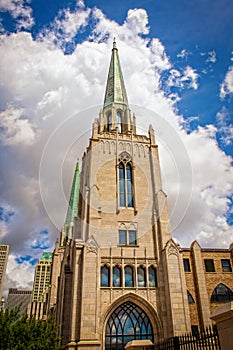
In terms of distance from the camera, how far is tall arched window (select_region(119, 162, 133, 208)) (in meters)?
30.1

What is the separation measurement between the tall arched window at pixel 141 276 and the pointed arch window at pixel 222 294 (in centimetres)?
688

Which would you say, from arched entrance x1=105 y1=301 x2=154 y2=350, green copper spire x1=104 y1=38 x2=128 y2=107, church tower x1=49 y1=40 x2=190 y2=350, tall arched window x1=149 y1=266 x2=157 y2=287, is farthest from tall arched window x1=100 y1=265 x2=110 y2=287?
green copper spire x1=104 y1=38 x2=128 y2=107

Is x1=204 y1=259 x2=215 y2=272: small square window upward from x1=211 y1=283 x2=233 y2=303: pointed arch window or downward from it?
upward

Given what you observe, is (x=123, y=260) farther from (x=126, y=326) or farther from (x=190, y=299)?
(x=190, y=299)

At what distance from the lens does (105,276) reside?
24.7 m

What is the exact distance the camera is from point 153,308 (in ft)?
77.9

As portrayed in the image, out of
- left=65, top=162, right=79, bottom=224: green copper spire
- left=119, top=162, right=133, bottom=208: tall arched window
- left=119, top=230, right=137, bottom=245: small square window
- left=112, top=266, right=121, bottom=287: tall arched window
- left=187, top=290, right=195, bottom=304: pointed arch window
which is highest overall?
left=65, top=162, right=79, bottom=224: green copper spire

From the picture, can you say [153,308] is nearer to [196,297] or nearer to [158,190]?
[196,297]

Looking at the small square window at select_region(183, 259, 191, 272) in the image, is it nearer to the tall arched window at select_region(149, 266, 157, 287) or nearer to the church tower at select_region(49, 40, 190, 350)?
the church tower at select_region(49, 40, 190, 350)

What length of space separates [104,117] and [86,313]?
25.8 m

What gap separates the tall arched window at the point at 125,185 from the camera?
30.1m

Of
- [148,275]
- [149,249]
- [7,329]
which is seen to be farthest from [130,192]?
[7,329]

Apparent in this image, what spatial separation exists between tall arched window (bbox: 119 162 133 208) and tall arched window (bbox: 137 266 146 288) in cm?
673

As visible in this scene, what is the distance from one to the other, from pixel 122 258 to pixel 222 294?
10060 mm
